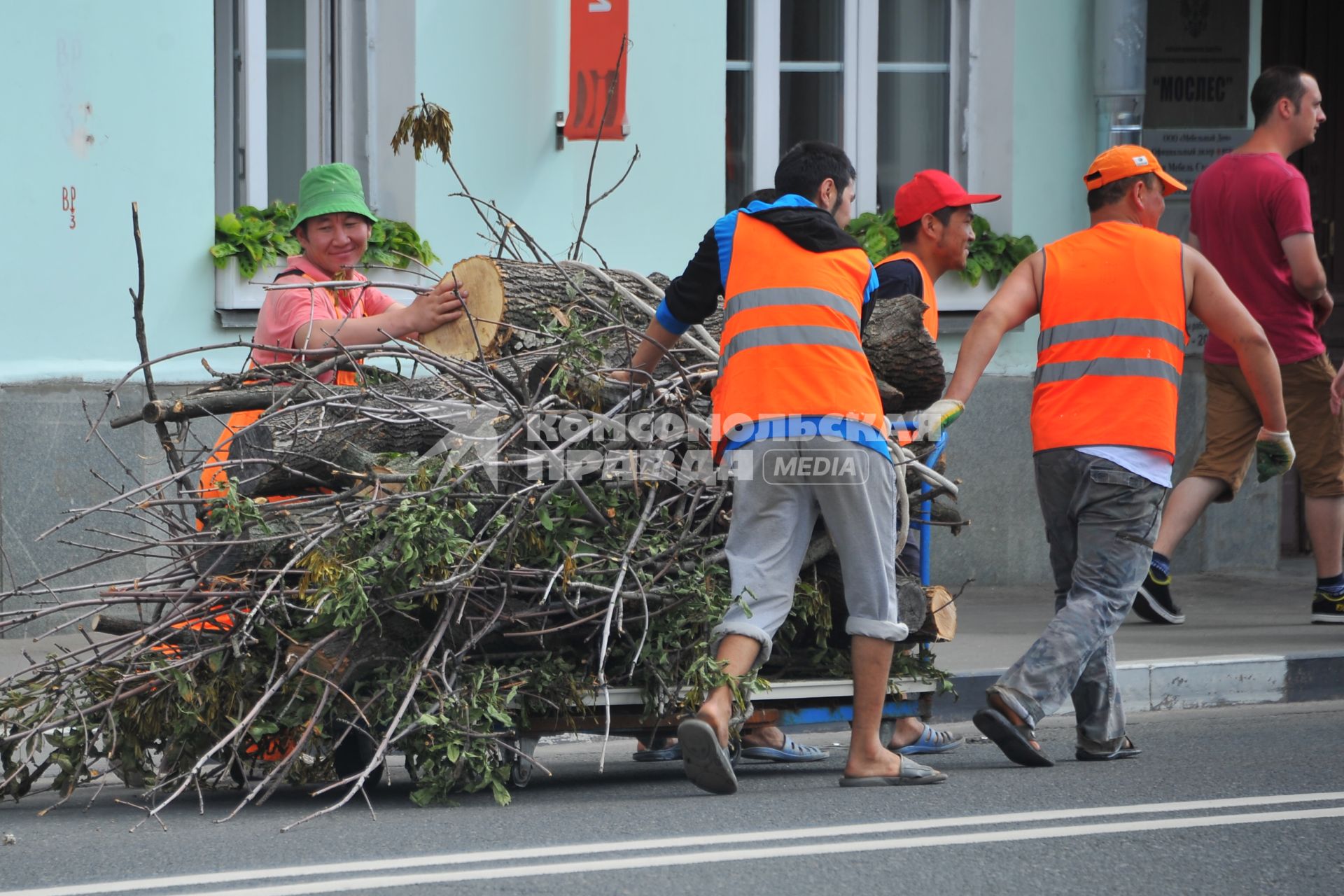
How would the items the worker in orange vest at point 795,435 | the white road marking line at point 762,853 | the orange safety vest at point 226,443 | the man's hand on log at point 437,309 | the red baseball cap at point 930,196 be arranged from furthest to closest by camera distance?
the red baseball cap at point 930,196 → the man's hand on log at point 437,309 → the orange safety vest at point 226,443 → the worker in orange vest at point 795,435 → the white road marking line at point 762,853

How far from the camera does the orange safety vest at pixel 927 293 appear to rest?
5.77m

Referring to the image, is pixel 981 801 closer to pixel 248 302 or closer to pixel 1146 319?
pixel 1146 319

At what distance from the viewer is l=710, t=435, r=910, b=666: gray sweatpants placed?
200 inches

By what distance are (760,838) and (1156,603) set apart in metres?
4.38

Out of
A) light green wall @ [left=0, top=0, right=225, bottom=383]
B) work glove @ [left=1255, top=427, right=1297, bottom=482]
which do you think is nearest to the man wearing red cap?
work glove @ [left=1255, top=427, right=1297, bottom=482]

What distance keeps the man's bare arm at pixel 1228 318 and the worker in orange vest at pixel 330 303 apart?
7.79ft

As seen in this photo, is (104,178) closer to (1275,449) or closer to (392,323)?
(392,323)

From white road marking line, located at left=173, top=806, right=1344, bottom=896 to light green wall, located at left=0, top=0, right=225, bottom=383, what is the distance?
476cm

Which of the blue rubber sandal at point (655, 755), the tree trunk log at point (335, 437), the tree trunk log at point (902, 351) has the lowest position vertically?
the blue rubber sandal at point (655, 755)

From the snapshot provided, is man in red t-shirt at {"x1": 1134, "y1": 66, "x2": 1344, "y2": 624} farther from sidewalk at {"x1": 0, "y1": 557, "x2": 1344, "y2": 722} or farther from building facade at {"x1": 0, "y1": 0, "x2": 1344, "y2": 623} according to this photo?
building facade at {"x1": 0, "y1": 0, "x2": 1344, "y2": 623}

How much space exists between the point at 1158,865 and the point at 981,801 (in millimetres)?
829

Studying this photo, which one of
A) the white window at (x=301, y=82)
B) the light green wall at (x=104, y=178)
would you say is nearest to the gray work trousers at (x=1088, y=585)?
the light green wall at (x=104, y=178)

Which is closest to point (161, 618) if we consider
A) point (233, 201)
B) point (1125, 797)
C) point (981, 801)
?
point (981, 801)

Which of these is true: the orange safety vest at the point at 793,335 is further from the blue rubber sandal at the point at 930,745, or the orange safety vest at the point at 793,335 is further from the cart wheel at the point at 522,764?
the blue rubber sandal at the point at 930,745
